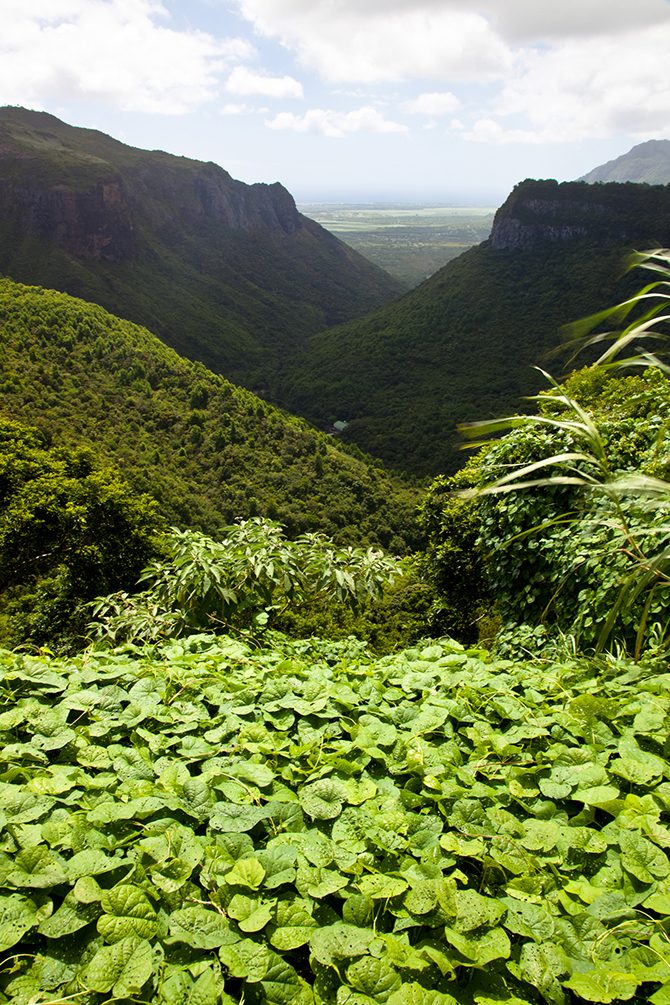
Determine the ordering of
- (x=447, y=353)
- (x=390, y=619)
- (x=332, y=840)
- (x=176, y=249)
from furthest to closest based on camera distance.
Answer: (x=176, y=249), (x=447, y=353), (x=390, y=619), (x=332, y=840)

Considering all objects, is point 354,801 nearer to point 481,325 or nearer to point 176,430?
point 176,430

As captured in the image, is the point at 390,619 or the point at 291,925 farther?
the point at 390,619

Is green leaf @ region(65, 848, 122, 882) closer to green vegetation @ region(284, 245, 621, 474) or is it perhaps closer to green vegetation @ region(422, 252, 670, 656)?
green vegetation @ region(422, 252, 670, 656)

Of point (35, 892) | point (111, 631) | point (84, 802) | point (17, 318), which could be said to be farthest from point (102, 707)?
point (17, 318)

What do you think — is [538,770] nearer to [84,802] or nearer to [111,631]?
[84,802]

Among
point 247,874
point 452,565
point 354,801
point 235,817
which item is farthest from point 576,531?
point 452,565

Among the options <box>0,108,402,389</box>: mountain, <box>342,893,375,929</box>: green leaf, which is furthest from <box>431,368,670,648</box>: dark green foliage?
<box>0,108,402,389</box>: mountain

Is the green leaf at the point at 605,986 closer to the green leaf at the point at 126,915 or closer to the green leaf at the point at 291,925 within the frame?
the green leaf at the point at 291,925
